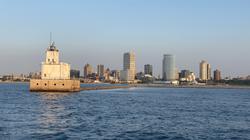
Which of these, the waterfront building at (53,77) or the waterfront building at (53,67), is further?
the waterfront building at (53,67)

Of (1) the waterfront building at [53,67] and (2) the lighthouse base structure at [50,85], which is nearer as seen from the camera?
(2) the lighthouse base structure at [50,85]

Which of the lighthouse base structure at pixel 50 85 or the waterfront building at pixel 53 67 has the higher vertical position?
the waterfront building at pixel 53 67

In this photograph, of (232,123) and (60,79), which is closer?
(232,123)

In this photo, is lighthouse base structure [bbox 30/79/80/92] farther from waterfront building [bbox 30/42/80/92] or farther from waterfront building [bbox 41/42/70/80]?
waterfront building [bbox 41/42/70/80]

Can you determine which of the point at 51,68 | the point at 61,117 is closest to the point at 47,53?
the point at 51,68

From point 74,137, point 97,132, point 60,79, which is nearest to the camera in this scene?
point 74,137

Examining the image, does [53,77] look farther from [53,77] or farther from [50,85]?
[50,85]

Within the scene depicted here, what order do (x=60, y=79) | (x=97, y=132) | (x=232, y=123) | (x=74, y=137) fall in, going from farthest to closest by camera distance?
(x=60, y=79) → (x=232, y=123) → (x=97, y=132) → (x=74, y=137)

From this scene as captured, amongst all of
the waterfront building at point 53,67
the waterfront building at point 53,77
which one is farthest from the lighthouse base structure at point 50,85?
the waterfront building at point 53,67

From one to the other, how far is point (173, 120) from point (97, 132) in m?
14.0

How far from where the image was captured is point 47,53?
136625 millimetres

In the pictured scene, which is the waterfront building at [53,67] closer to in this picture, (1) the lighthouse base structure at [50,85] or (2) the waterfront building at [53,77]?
(2) the waterfront building at [53,77]

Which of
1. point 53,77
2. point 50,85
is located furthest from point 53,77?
point 50,85

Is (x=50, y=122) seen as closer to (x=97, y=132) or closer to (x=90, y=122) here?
(x=90, y=122)
